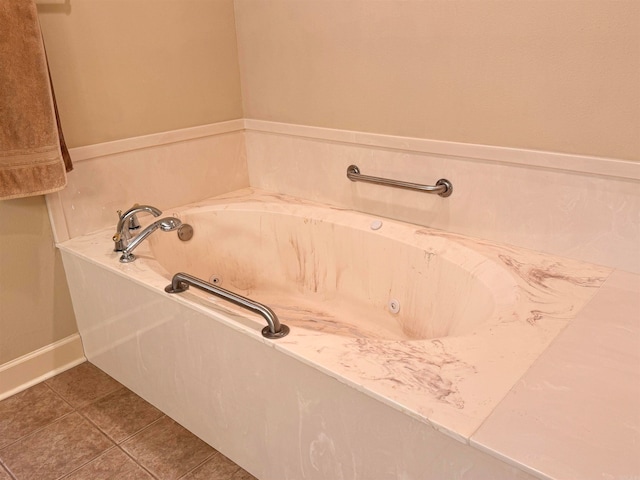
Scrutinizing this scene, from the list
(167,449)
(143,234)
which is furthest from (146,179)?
(167,449)

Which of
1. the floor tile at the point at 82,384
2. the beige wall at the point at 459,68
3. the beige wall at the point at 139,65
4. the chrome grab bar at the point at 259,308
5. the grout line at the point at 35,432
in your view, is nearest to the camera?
the chrome grab bar at the point at 259,308

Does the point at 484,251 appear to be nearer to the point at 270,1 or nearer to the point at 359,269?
the point at 359,269

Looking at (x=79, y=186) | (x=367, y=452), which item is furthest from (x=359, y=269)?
(x=79, y=186)

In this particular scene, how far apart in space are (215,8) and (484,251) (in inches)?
59.7

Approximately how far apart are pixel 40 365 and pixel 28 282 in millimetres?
350

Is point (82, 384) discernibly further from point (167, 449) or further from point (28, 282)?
point (167, 449)

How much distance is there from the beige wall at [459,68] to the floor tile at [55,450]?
143 centimetres

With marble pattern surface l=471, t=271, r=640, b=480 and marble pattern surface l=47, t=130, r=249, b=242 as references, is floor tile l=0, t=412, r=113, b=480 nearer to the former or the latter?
marble pattern surface l=47, t=130, r=249, b=242

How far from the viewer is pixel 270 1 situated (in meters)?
2.18

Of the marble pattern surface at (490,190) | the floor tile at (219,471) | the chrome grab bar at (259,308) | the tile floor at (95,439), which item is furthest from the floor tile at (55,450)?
the marble pattern surface at (490,190)

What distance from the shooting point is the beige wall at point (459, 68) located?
1442 mm

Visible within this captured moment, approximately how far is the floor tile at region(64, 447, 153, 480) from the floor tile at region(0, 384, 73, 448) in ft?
1.03

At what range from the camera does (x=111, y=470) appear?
5.45 feet

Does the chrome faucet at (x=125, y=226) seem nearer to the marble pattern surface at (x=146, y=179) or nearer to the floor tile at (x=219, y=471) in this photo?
the marble pattern surface at (x=146, y=179)
